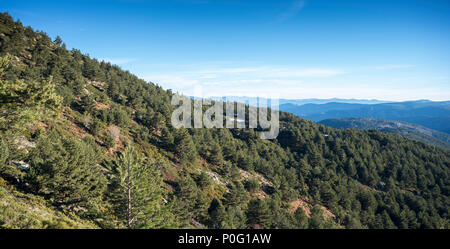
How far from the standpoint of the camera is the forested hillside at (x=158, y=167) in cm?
1455

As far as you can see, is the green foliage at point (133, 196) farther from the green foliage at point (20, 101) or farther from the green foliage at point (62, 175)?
the green foliage at point (20, 101)

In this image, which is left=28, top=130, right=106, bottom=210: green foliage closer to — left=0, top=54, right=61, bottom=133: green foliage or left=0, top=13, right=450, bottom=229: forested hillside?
left=0, top=13, right=450, bottom=229: forested hillside

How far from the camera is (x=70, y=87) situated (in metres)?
53.8

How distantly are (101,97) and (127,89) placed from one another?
18.1 m

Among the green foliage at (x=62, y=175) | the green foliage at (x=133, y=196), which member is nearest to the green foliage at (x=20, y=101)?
the green foliage at (x=133, y=196)

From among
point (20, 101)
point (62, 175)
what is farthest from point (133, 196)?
point (20, 101)

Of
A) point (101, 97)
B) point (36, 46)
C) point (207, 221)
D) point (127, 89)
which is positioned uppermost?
point (36, 46)

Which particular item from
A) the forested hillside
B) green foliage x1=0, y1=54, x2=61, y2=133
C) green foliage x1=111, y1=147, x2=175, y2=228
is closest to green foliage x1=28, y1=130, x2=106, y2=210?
the forested hillside

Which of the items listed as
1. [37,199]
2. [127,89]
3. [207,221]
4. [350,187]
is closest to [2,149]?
[37,199]

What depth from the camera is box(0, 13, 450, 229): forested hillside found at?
14547 millimetres
